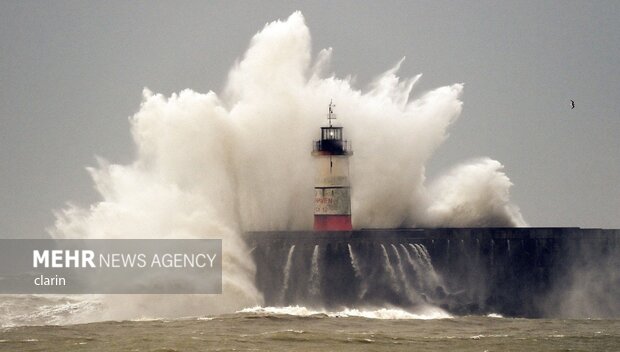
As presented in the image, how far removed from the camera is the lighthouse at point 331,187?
178ft

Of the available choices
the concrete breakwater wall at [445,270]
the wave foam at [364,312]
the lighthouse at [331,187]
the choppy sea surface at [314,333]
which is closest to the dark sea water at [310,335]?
the choppy sea surface at [314,333]

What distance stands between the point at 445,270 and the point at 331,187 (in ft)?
19.9

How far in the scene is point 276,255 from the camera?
51.8m

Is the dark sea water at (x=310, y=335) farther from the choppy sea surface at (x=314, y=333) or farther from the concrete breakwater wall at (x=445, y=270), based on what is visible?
the concrete breakwater wall at (x=445, y=270)

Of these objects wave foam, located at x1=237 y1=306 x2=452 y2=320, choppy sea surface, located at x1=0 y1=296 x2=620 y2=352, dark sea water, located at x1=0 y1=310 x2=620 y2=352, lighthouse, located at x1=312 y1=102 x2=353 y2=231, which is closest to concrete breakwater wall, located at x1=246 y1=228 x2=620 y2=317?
wave foam, located at x1=237 y1=306 x2=452 y2=320

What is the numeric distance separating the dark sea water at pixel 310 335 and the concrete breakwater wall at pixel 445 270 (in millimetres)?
A: 3116

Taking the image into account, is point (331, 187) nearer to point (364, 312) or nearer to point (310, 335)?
point (364, 312)

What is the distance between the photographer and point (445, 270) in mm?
52625

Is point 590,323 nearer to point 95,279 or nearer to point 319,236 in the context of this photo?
point 319,236

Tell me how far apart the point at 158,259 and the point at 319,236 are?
7118 mm

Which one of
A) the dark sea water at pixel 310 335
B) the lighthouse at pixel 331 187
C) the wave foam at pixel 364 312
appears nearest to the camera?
the dark sea water at pixel 310 335

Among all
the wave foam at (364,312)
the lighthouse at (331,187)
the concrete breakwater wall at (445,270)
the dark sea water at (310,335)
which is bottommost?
the dark sea water at (310,335)

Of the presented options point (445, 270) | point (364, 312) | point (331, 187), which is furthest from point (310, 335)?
point (331, 187)

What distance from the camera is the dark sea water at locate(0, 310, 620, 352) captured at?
38.1 metres
